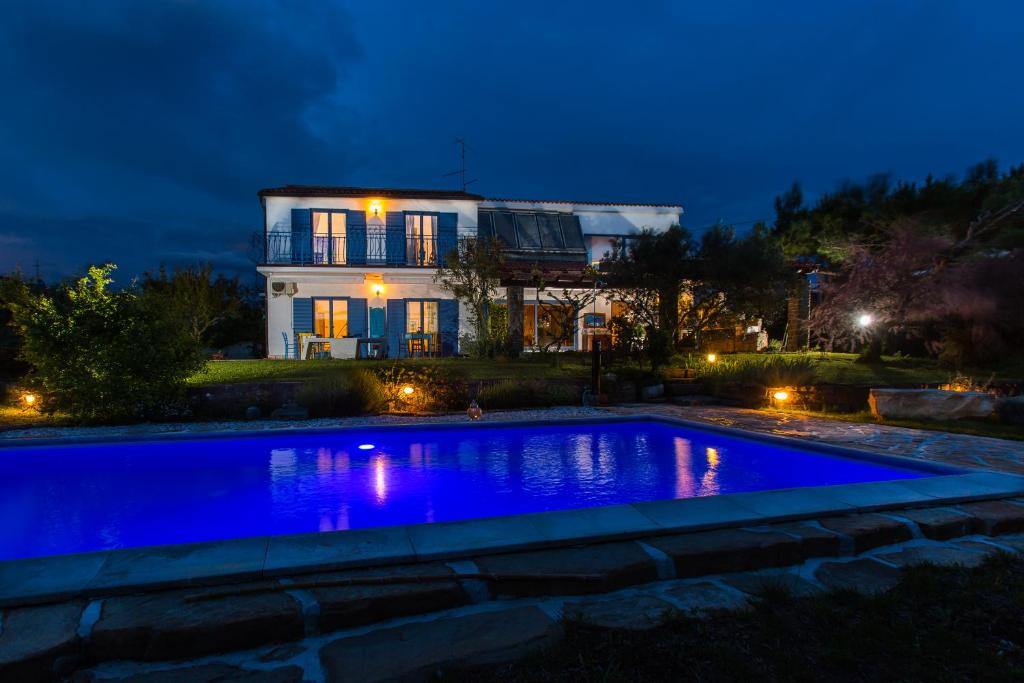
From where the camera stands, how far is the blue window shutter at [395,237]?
18188mm

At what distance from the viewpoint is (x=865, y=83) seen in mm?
38844

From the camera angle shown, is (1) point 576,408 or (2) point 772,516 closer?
(2) point 772,516

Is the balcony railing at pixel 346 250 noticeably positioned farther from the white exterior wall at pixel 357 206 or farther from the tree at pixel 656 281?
the tree at pixel 656 281

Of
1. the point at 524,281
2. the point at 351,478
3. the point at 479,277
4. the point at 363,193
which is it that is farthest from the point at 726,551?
the point at 363,193

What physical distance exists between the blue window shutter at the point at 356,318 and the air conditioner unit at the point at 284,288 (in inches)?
64.8

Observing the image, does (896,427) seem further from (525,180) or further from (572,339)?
(525,180)

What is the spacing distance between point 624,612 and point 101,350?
783 centimetres

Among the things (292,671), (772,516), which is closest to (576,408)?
(772,516)

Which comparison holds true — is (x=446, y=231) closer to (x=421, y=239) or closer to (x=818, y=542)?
(x=421, y=239)

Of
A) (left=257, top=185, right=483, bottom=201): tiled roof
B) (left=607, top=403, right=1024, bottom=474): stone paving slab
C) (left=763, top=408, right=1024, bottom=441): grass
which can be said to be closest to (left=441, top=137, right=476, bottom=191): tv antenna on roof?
(left=257, top=185, right=483, bottom=201): tiled roof

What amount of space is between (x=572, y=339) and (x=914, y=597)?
1646cm

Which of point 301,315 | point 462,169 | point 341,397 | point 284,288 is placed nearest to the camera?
point 341,397

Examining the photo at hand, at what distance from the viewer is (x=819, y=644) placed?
1983mm

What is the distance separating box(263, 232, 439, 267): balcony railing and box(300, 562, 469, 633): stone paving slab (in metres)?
15.7
